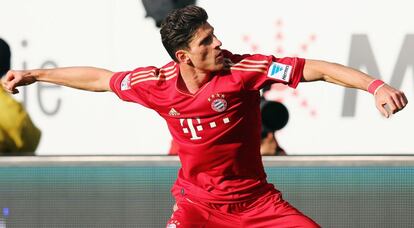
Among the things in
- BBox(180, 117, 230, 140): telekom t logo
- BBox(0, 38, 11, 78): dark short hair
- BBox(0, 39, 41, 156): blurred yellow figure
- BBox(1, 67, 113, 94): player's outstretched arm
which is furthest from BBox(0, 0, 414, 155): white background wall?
BBox(180, 117, 230, 140): telekom t logo

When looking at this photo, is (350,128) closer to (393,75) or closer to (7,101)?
(393,75)

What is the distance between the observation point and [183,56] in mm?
6473

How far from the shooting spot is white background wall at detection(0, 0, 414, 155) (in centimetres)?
910

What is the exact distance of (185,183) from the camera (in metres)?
6.71

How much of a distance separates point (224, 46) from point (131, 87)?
2595mm

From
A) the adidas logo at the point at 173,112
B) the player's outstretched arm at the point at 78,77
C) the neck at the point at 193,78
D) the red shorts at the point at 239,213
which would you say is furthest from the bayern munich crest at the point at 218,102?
the player's outstretched arm at the point at 78,77

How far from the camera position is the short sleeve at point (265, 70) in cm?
625

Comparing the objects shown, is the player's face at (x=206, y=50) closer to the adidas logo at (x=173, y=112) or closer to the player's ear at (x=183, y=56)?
the player's ear at (x=183, y=56)

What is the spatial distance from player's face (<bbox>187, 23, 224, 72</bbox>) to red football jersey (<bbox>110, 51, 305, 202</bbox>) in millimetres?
84

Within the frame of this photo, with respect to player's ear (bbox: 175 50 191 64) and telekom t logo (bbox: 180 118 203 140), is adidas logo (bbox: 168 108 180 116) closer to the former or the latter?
telekom t logo (bbox: 180 118 203 140)

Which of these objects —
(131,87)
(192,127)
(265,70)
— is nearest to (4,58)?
(131,87)

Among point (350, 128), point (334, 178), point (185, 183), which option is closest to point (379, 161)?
point (334, 178)

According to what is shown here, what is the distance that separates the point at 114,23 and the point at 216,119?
3292 millimetres

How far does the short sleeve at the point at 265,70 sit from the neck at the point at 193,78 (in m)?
0.17
